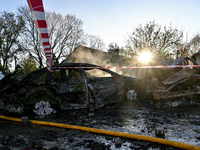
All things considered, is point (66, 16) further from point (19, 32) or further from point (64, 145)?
point (64, 145)

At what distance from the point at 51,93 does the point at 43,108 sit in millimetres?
512

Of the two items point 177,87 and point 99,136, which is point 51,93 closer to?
point 99,136

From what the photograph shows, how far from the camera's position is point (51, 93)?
15.8 feet

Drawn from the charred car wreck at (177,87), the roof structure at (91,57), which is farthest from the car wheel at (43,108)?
the roof structure at (91,57)

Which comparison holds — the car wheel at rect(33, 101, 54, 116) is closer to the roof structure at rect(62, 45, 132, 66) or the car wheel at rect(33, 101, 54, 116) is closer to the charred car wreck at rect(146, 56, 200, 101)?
the charred car wreck at rect(146, 56, 200, 101)

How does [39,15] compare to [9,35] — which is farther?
[9,35]

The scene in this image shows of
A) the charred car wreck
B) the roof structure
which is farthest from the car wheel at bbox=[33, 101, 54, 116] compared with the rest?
the roof structure

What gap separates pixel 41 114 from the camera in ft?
15.7

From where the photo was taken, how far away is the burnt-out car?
14.9 ft

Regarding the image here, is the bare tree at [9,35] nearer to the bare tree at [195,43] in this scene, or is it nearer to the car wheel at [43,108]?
the car wheel at [43,108]

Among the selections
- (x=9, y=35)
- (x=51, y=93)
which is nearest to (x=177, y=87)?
(x=51, y=93)

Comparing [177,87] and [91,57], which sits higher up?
[91,57]

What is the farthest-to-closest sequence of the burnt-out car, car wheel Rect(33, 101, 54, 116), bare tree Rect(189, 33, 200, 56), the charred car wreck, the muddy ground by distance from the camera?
bare tree Rect(189, 33, 200, 56), the charred car wreck, car wheel Rect(33, 101, 54, 116), the burnt-out car, the muddy ground

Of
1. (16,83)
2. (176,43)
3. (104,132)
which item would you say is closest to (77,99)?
(16,83)
